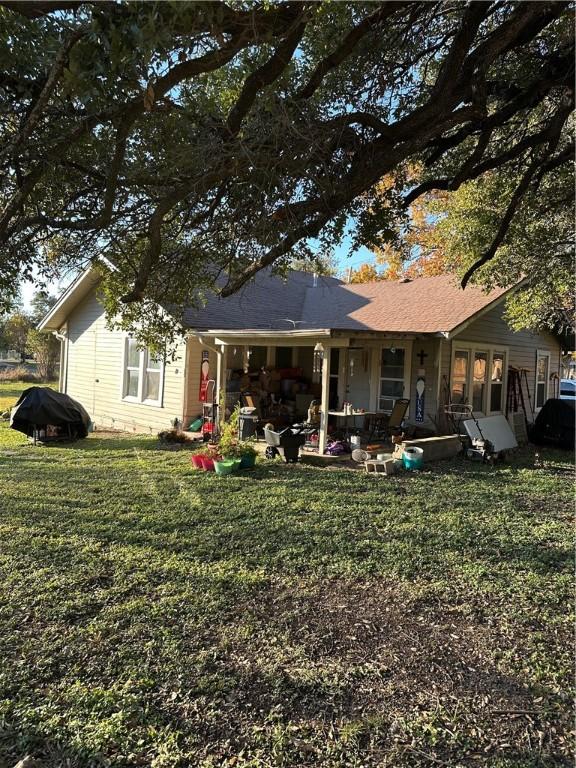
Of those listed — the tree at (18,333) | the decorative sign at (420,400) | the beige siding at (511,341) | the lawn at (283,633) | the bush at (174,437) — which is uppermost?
the tree at (18,333)

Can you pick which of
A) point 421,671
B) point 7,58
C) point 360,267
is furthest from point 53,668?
point 360,267

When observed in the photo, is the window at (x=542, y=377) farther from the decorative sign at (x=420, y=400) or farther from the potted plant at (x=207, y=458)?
the potted plant at (x=207, y=458)

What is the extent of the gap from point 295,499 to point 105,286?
405 centimetres

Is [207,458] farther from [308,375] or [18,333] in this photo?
[18,333]

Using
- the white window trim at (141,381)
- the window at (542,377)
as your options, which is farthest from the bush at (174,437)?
the window at (542,377)

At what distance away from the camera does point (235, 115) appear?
163 inches

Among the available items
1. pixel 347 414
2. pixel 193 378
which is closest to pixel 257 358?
pixel 193 378

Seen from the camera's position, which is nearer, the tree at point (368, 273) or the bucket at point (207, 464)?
the bucket at point (207, 464)

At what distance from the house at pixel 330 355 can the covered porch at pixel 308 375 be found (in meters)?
0.03

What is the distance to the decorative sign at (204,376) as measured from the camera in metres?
13.2

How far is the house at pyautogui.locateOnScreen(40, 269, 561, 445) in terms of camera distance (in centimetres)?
1217

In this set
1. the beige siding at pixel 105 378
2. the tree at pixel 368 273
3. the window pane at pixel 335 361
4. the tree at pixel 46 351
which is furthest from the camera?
the tree at pixel 46 351

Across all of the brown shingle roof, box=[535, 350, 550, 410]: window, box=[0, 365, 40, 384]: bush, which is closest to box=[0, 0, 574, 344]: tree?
the brown shingle roof

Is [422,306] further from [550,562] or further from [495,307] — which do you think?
[550,562]
